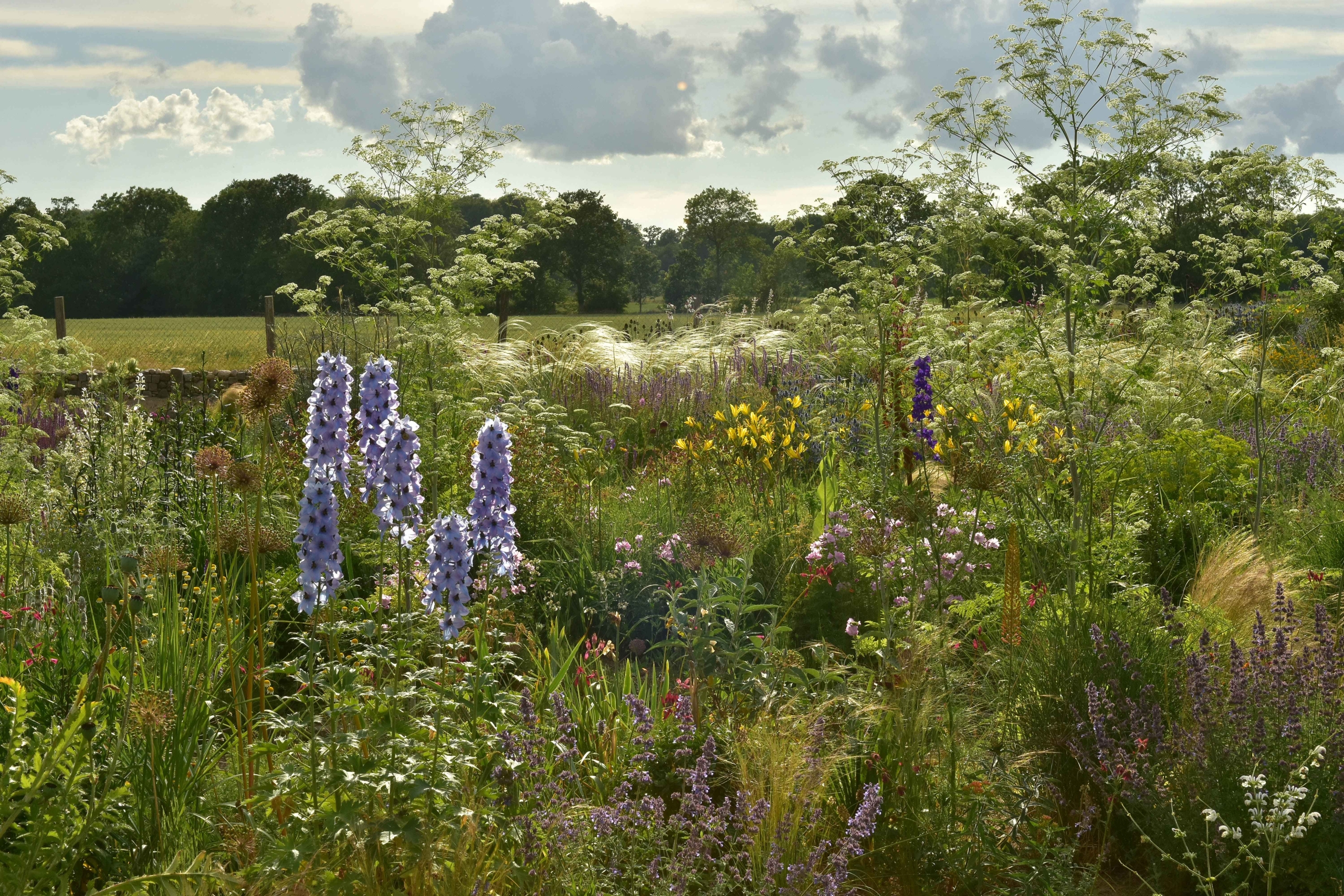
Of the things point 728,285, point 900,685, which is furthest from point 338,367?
point 728,285

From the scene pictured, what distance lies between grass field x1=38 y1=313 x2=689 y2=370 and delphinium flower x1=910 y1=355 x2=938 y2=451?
28.6ft

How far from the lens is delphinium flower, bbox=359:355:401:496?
2.46 meters

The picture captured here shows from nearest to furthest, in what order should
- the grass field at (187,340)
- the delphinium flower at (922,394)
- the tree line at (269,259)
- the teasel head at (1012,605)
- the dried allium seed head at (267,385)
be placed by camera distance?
1. the dried allium seed head at (267,385)
2. the teasel head at (1012,605)
3. the delphinium flower at (922,394)
4. the grass field at (187,340)
5. the tree line at (269,259)

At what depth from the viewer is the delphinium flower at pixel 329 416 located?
2521 millimetres

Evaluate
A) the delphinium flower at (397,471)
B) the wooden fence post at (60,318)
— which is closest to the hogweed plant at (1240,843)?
the delphinium flower at (397,471)

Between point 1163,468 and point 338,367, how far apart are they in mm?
5455

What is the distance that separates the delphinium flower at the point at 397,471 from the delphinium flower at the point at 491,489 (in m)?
0.15

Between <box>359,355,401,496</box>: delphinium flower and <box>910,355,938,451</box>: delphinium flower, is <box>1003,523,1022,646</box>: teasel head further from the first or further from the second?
<box>359,355,401,496</box>: delphinium flower

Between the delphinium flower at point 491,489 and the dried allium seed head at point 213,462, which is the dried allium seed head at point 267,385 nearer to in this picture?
the dried allium seed head at point 213,462

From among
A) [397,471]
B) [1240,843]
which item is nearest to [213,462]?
[397,471]

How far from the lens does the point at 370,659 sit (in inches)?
130

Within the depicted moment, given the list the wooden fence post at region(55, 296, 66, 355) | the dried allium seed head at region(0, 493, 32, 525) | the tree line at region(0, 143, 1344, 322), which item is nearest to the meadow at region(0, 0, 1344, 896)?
the dried allium seed head at region(0, 493, 32, 525)

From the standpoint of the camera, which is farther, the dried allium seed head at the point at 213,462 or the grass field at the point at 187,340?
the grass field at the point at 187,340

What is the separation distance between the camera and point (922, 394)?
5.02m
